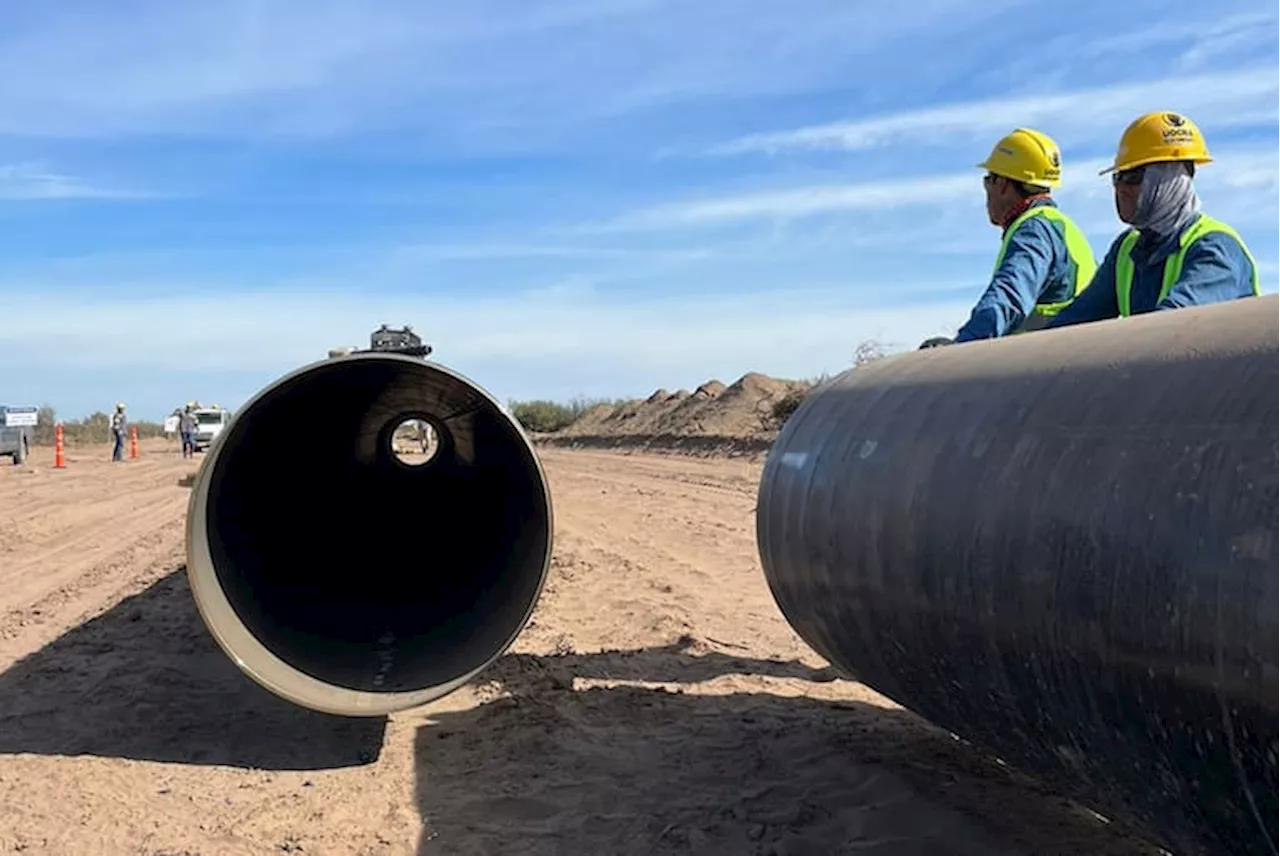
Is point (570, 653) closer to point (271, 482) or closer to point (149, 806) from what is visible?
point (271, 482)

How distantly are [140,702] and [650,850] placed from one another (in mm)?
3086

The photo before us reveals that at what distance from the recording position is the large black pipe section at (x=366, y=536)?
5051 millimetres

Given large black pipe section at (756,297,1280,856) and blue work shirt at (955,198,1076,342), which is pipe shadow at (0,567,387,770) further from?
blue work shirt at (955,198,1076,342)

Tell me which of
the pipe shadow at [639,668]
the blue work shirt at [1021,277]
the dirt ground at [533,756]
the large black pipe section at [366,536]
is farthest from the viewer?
the pipe shadow at [639,668]

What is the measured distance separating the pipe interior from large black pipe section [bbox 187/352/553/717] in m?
0.01

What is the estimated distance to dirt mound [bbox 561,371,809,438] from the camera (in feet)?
106

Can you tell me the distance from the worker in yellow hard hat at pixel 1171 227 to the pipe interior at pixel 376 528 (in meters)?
2.55

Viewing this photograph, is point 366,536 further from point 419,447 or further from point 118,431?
point 118,431

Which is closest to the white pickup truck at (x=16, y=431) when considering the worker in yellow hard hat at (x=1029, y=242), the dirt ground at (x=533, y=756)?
the dirt ground at (x=533, y=756)

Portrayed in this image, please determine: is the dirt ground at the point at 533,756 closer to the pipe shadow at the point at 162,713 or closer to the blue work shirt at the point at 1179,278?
the pipe shadow at the point at 162,713

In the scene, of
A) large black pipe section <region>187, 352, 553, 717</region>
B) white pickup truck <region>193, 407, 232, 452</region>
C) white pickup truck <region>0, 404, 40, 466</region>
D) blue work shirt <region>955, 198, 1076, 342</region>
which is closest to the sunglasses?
blue work shirt <region>955, 198, 1076, 342</region>

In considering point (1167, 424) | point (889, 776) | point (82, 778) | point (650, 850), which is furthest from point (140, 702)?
point (1167, 424)

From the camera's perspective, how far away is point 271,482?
715cm

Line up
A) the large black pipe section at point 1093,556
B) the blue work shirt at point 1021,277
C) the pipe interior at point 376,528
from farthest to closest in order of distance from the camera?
the pipe interior at point 376,528
the blue work shirt at point 1021,277
the large black pipe section at point 1093,556
